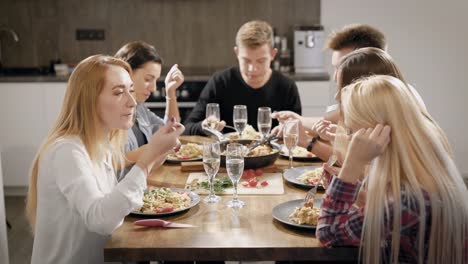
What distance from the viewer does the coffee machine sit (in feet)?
16.0

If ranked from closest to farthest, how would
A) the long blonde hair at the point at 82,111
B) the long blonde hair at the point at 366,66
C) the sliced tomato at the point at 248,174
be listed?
the long blonde hair at the point at 82,111 < the long blonde hair at the point at 366,66 < the sliced tomato at the point at 248,174

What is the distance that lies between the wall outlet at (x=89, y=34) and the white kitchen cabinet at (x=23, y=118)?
660mm

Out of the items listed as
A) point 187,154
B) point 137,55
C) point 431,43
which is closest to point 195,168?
point 187,154

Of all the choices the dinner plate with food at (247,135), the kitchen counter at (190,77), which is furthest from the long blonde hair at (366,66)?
the kitchen counter at (190,77)

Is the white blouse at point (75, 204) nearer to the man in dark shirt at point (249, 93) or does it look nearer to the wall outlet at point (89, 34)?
the man in dark shirt at point (249, 93)

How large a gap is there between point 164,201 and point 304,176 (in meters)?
0.60

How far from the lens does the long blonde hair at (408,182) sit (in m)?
1.65

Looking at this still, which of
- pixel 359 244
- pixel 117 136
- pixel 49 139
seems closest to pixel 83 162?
pixel 49 139

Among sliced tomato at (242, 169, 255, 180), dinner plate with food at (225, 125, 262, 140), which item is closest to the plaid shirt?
sliced tomato at (242, 169, 255, 180)

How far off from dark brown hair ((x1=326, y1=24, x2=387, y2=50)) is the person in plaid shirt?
1106 mm

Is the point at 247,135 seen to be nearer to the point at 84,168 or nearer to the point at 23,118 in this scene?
the point at 84,168

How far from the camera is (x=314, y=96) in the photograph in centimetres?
479

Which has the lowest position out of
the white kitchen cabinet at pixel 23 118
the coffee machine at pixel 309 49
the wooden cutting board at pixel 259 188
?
the white kitchen cabinet at pixel 23 118

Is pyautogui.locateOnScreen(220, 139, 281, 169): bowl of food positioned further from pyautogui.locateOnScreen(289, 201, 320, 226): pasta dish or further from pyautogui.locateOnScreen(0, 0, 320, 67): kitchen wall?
pyautogui.locateOnScreen(0, 0, 320, 67): kitchen wall
